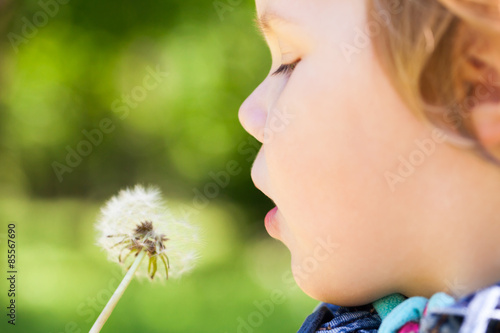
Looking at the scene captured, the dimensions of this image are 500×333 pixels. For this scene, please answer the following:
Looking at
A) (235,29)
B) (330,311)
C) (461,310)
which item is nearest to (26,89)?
(235,29)

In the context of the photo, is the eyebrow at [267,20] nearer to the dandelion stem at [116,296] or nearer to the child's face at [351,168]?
the child's face at [351,168]

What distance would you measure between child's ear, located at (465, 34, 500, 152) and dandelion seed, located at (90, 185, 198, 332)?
1.30 ft

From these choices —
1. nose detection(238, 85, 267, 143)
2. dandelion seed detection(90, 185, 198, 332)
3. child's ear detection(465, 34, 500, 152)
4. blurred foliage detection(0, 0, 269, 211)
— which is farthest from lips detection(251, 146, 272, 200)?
blurred foliage detection(0, 0, 269, 211)

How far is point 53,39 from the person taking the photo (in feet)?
9.98

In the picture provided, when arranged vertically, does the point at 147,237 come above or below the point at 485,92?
above

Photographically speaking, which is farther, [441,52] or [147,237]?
[147,237]

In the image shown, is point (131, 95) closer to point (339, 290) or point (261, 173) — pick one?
point (261, 173)

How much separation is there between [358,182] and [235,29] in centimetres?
254

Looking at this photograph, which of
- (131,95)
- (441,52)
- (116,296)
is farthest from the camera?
(131,95)

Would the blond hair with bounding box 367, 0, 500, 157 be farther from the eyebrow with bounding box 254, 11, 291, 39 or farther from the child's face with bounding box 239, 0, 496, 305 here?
the eyebrow with bounding box 254, 11, 291, 39

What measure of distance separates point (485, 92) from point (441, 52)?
0.05 m

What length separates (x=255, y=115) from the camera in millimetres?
708

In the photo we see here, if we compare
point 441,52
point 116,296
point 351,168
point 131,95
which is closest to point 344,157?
point 351,168

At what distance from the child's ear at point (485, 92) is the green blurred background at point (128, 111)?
7.47 feet
